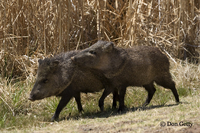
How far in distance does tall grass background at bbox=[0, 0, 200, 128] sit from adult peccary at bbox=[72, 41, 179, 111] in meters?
0.73

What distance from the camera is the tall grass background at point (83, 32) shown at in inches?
258

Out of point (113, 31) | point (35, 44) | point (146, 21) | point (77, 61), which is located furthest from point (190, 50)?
point (77, 61)

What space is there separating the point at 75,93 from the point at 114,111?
2.24ft

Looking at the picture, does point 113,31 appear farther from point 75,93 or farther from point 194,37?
point 75,93

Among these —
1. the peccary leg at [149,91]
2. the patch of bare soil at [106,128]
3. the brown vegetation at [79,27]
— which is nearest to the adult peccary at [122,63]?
the peccary leg at [149,91]

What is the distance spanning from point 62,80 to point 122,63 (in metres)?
0.95

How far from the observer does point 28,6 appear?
7.00m

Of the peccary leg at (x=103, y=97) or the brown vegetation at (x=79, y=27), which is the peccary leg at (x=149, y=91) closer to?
the peccary leg at (x=103, y=97)

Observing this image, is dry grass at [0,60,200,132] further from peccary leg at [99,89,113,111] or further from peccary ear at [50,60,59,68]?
peccary ear at [50,60,59,68]

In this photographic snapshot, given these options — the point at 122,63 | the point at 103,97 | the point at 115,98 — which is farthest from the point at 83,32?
the point at 103,97

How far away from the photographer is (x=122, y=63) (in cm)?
513

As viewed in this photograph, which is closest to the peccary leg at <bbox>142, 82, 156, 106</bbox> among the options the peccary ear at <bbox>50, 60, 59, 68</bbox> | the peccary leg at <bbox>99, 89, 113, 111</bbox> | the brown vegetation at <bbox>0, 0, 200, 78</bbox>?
the peccary leg at <bbox>99, 89, 113, 111</bbox>

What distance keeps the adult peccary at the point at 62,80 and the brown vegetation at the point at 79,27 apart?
1322 millimetres

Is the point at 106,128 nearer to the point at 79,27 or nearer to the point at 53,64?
the point at 53,64
